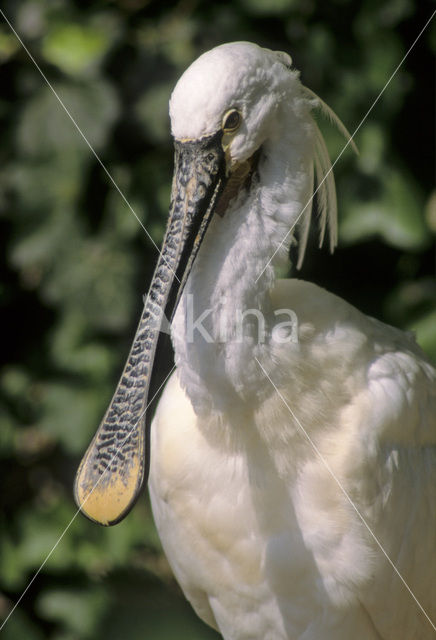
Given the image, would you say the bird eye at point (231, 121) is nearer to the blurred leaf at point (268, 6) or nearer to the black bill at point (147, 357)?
the black bill at point (147, 357)

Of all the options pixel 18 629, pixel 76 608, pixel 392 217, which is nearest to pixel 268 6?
pixel 392 217

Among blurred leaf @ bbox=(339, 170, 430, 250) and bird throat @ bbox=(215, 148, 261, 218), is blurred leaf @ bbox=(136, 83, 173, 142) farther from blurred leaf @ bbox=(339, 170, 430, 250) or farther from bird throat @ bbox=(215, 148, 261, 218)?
bird throat @ bbox=(215, 148, 261, 218)

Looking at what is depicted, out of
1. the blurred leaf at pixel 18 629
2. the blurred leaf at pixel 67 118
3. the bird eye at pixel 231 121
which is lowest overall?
the blurred leaf at pixel 18 629

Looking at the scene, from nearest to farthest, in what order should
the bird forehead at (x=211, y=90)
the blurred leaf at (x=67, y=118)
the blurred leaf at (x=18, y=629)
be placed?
the bird forehead at (x=211, y=90)
the blurred leaf at (x=67, y=118)
the blurred leaf at (x=18, y=629)

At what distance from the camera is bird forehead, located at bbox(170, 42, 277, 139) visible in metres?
1.28

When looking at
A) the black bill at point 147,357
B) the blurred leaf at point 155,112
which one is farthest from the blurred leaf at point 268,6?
the black bill at point 147,357

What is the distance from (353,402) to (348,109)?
1208 millimetres

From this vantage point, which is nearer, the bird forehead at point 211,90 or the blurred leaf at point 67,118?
the bird forehead at point 211,90

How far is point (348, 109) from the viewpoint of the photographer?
2.48m

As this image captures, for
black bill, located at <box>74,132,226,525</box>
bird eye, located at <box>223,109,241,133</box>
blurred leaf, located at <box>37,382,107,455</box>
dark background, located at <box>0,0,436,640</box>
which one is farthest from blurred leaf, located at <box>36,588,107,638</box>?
bird eye, located at <box>223,109,241,133</box>

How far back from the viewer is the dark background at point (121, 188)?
2.47 meters

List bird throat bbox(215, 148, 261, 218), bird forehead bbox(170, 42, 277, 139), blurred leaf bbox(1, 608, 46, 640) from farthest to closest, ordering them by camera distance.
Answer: blurred leaf bbox(1, 608, 46, 640)
bird throat bbox(215, 148, 261, 218)
bird forehead bbox(170, 42, 277, 139)

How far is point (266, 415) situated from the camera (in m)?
1.45

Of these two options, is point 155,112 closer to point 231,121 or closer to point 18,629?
point 231,121
